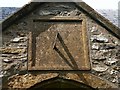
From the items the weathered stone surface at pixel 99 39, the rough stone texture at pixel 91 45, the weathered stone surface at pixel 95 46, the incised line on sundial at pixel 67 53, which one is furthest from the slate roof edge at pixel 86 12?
the incised line on sundial at pixel 67 53

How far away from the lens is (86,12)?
6.26 metres

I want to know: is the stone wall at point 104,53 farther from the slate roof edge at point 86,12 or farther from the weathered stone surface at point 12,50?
the weathered stone surface at point 12,50

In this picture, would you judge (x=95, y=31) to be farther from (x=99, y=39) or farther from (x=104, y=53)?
(x=104, y=53)

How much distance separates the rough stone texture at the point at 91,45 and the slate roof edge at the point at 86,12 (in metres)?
0.06

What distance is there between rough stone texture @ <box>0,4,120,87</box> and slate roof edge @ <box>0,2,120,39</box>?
0.19ft

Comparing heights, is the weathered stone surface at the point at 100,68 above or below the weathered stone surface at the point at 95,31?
below

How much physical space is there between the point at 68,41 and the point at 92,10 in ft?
2.17

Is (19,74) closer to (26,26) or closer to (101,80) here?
(26,26)

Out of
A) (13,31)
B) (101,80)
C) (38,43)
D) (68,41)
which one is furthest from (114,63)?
(13,31)

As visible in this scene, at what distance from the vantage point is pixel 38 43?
235 inches

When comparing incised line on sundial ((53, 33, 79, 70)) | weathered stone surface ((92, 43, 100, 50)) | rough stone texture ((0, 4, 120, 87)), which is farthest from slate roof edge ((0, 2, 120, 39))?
incised line on sundial ((53, 33, 79, 70))

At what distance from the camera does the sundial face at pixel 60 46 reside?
18.9ft

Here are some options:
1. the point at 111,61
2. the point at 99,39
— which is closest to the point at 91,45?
the point at 99,39

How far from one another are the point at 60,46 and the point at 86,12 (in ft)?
2.46
